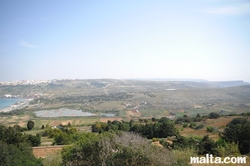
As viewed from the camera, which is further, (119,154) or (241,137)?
(241,137)

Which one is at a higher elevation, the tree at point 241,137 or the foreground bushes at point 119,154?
the foreground bushes at point 119,154

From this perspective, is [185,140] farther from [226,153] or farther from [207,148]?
[226,153]

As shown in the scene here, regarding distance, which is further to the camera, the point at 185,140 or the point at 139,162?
the point at 185,140

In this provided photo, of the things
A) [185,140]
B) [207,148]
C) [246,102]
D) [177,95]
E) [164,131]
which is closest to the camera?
[207,148]

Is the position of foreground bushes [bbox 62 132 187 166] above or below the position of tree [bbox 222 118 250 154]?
above

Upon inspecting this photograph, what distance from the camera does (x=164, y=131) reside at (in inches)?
1001

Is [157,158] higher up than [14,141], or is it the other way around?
[157,158]

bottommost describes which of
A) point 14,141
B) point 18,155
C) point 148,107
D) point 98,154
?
point 148,107

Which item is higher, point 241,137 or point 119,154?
point 119,154

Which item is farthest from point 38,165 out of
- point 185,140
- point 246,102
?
point 246,102

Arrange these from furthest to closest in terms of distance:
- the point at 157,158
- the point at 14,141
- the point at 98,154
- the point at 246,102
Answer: the point at 246,102
the point at 14,141
the point at 98,154
the point at 157,158

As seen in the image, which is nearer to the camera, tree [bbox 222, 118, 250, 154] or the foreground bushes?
the foreground bushes

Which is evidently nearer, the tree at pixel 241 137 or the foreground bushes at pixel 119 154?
the foreground bushes at pixel 119 154

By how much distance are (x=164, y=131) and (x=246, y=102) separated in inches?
1677
